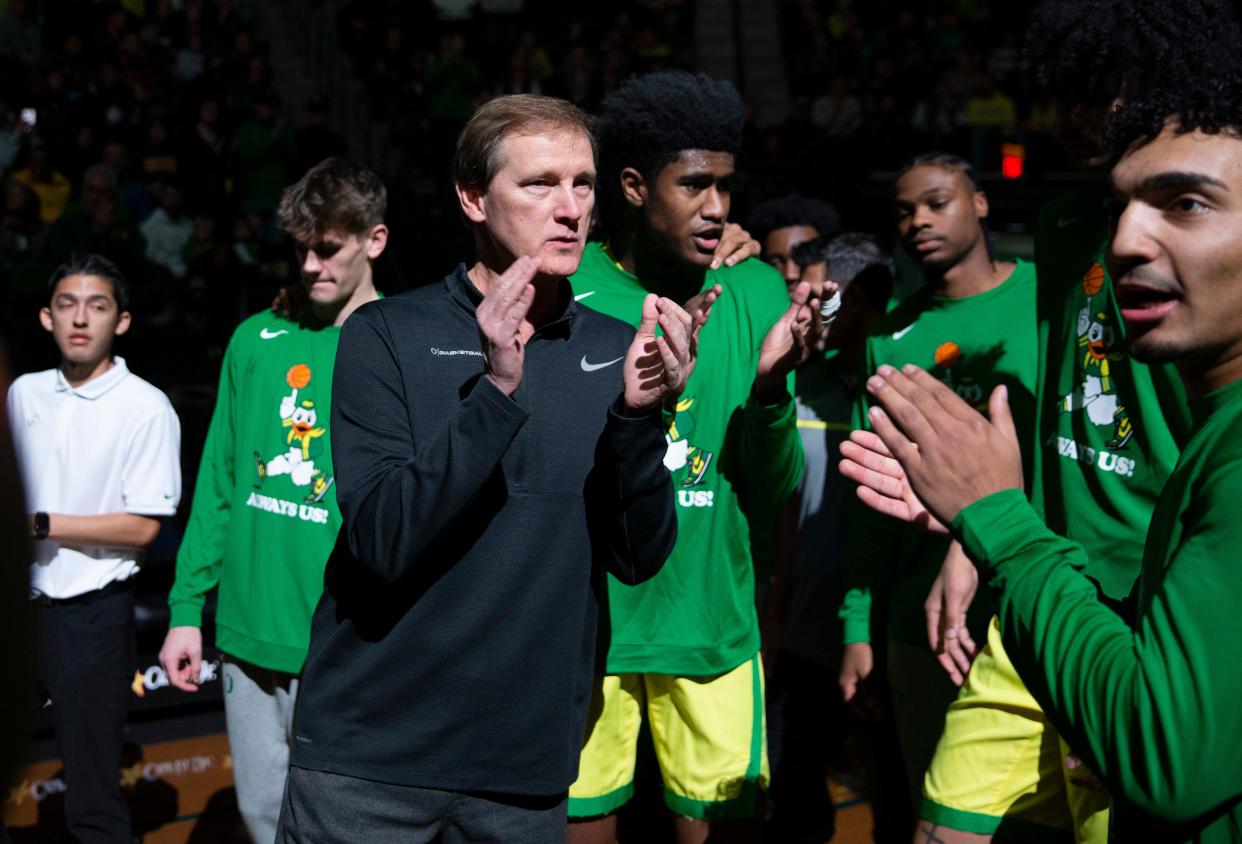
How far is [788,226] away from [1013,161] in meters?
7.38

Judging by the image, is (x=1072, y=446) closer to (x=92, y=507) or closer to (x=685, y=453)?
(x=685, y=453)

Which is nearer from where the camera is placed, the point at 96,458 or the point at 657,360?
the point at 657,360

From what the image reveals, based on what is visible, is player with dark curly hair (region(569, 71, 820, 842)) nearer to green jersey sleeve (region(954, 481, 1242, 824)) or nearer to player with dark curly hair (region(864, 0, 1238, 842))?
player with dark curly hair (region(864, 0, 1238, 842))

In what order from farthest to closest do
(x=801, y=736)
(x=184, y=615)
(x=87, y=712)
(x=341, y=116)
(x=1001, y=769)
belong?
(x=341, y=116)
(x=801, y=736)
(x=87, y=712)
(x=184, y=615)
(x=1001, y=769)

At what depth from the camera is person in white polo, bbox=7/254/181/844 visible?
Result: 13.7ft

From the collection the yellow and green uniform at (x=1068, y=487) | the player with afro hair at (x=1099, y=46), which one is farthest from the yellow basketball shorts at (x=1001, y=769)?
the player with afro hair at (x=1099, y=46)

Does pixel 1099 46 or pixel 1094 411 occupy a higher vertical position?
pixel 1099 46

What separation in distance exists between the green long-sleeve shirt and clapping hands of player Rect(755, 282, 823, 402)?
1453 mm

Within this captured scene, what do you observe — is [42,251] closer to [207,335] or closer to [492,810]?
[207,335]

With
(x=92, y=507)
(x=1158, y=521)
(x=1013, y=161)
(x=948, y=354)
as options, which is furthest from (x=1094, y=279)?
(x=1013, y=161)

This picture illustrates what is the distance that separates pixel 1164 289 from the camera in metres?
A: 1.78

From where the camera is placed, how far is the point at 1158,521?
186 cm

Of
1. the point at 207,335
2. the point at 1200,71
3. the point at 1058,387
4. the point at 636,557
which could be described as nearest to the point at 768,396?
the point at 1058,387

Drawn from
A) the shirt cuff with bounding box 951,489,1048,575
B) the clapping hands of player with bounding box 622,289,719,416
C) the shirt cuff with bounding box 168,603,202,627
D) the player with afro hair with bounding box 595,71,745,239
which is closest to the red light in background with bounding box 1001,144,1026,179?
the player with afro hair with bounding box 595,71,745,239
